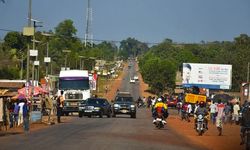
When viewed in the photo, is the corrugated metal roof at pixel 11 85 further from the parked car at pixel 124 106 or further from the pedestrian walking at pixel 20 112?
the pedestrian walking at pixel 20 112

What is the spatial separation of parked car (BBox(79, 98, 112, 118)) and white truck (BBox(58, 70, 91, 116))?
3875mm

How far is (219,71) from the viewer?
91250 mm

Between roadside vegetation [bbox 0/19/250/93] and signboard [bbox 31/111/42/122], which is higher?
roadside vegetation [bbox 0/19/250/93]

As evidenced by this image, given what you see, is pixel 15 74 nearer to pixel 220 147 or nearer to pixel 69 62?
pixel 69 62

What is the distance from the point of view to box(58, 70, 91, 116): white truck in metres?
56.9

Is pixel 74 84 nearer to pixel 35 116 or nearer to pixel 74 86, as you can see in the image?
pixel 74 86

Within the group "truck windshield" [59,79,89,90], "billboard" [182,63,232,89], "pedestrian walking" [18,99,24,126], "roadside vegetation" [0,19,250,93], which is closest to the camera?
"pedestrian walking" [18,99,24,126]

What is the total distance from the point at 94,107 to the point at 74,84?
552 cm

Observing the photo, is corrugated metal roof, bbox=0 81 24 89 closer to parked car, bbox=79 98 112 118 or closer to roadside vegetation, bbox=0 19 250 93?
parked car, bbox=79 98 112 118

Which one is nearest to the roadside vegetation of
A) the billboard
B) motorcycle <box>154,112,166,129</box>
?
the billboard

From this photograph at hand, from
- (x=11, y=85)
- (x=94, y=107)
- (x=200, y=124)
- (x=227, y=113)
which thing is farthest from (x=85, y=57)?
(x=200, y=124)

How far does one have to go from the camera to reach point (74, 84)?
57188 millimetres

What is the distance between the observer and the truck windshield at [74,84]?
187ft

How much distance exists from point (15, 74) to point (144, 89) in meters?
67.3
